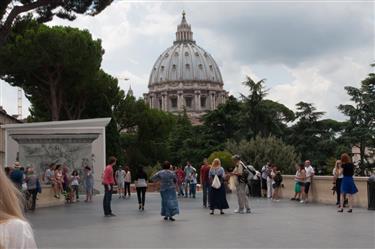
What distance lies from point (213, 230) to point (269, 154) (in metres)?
27.7

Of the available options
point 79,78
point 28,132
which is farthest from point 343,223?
point 79,78

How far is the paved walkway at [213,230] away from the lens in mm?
9594

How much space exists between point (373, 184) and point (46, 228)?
316 inches

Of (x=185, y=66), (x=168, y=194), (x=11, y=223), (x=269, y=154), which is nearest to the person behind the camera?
(x=11, y=223)

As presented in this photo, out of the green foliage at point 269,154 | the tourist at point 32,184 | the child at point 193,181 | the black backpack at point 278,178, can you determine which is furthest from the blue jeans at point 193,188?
the green foliage at point 269,154

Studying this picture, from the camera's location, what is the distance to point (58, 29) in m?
40.4

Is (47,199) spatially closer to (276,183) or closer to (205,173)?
(205,173)

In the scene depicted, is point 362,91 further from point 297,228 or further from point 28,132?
point 297,228

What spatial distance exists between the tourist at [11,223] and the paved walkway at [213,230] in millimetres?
7192

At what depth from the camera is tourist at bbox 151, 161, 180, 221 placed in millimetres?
14328

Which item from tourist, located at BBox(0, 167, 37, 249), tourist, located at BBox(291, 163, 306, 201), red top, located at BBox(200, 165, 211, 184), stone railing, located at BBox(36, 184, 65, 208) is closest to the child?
tourist, located at BBox(291, 163, 306, 201)

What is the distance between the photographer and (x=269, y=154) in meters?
38.9

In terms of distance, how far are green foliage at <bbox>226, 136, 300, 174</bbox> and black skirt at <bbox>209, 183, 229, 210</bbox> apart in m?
21.8

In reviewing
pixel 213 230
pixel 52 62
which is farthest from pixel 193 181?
pixel 52 62
